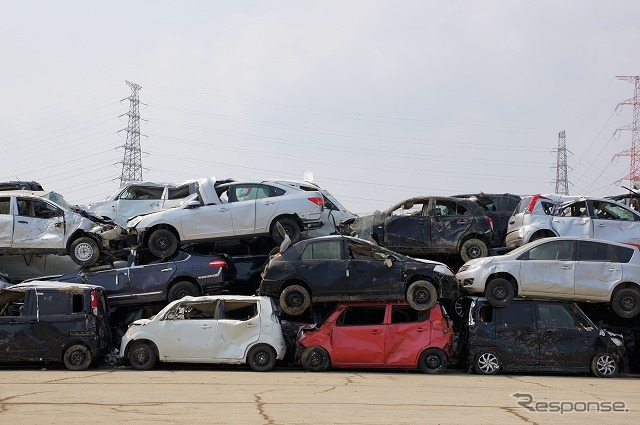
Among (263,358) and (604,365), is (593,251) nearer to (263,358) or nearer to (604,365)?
(604,365)

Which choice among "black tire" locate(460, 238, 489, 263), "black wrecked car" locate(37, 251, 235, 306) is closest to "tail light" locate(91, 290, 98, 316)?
"black wrecked car" locate(37, 251, 235, 306)

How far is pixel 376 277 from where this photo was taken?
16328mm

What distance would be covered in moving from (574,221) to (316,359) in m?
7.37

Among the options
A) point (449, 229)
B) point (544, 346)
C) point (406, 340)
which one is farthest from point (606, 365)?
point (449, 229)

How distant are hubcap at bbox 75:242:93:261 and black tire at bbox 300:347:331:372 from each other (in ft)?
19.9

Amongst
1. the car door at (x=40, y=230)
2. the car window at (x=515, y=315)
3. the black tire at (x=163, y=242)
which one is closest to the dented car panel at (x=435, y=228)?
the car window at (x=515, y=315)

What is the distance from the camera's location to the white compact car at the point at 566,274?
1644 centimetres

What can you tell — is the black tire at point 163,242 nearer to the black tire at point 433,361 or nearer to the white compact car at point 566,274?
the black tire at point 433,361

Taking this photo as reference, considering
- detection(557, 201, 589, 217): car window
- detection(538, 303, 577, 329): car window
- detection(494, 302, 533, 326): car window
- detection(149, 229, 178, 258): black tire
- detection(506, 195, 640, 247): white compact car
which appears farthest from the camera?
detection(557, 201, 589, 217): car window

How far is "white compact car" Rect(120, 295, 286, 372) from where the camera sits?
51.4ft

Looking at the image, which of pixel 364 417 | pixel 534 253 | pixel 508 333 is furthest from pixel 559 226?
pixel 364 417

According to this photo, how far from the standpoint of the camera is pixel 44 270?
20531mm

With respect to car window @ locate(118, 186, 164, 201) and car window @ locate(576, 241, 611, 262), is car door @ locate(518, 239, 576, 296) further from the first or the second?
car window @ locate(118, 186, 164, 201)

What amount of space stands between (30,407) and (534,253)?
10098 millimetres
